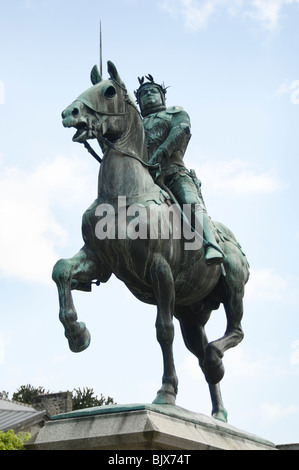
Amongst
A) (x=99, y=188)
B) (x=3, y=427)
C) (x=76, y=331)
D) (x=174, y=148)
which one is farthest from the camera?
(x=3, y=427)

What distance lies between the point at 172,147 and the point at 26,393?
108 feet

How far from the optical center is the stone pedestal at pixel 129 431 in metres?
7.15

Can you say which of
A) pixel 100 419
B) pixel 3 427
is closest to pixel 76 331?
pixel 100 419

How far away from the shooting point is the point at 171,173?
9.55m

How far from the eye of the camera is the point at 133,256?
835 cm

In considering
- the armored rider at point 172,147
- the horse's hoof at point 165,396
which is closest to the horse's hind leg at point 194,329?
the armored rider at point 172,147

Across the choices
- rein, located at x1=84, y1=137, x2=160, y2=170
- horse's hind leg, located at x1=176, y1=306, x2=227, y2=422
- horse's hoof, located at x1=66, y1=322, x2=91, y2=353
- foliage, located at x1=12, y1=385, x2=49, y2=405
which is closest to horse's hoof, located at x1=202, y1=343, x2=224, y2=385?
horse's hind leg, located at x1=176, y1=306, x2=227, y2=422

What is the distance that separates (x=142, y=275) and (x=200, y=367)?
204 centimetres

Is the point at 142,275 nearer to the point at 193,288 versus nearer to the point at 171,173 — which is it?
the point at 193,288

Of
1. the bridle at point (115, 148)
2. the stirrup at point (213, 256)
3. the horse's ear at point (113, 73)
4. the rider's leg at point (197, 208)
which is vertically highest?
the horse's ear at point (113, 73)

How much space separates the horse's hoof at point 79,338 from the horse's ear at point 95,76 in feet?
9.89

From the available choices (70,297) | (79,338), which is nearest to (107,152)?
(70,297)

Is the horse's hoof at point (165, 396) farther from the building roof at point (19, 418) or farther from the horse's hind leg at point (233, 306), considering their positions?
the building roof at point (19, 418)

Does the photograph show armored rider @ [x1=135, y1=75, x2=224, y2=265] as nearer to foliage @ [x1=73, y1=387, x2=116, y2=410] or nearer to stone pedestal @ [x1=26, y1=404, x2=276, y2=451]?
stone pedestal @ [x1=26, y1=404, x2=276, y2=451]
